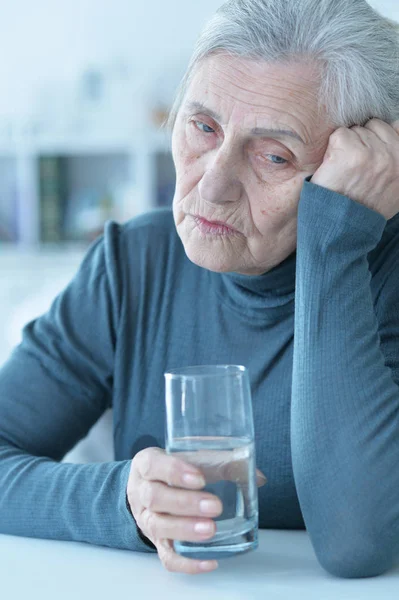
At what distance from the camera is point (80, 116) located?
5133mm

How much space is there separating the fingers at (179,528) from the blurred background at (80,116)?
13.7ft

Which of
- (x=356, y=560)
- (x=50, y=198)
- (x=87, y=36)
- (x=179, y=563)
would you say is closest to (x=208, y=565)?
(x=179, y=563)

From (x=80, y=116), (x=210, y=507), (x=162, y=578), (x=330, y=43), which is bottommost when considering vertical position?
(x=80, y=116)

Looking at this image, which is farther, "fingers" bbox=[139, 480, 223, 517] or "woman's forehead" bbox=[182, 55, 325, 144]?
"woman's forehead" bbox=[182, 55, 325, 144]

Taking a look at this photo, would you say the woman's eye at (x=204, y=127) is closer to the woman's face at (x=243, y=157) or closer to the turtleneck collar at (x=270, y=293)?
the woman's face at (x=243, y=157)

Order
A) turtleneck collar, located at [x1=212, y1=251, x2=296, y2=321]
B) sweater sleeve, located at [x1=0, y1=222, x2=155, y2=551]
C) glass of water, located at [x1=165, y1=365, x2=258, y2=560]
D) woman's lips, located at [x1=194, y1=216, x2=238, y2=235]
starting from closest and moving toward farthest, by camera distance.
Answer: glass of water, located at [x1=165, y1=365, x2=258, y2=560] → sweater sleeve, located at [x1=0, y1=222, x2=155, y2=551] → woman's lips, located at [x1=194, y1=216, x2=238, y2=235] → turtleneck collar, located at [x1=212, y1=251, x2=296, y2=321]

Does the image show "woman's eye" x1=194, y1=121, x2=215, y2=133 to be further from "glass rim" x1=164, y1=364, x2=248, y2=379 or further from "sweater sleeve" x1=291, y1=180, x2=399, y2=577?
"glass rim" x1=164, y1=364, x2=248, y2=379

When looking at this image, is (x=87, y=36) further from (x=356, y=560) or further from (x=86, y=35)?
(x=356, y=560)

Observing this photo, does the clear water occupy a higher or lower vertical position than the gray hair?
lower

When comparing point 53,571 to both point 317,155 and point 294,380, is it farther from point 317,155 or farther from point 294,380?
point 317,155

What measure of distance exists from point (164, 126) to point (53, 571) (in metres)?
0.79

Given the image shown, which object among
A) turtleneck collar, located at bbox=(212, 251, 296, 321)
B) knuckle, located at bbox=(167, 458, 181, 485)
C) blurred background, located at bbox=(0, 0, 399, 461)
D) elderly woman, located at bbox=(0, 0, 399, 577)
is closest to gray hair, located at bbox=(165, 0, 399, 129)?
elderly woman, located at bbox=(0, 0, 399, 577)

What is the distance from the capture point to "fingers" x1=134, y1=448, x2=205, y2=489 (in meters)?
0.85

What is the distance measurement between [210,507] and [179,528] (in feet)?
0.15
